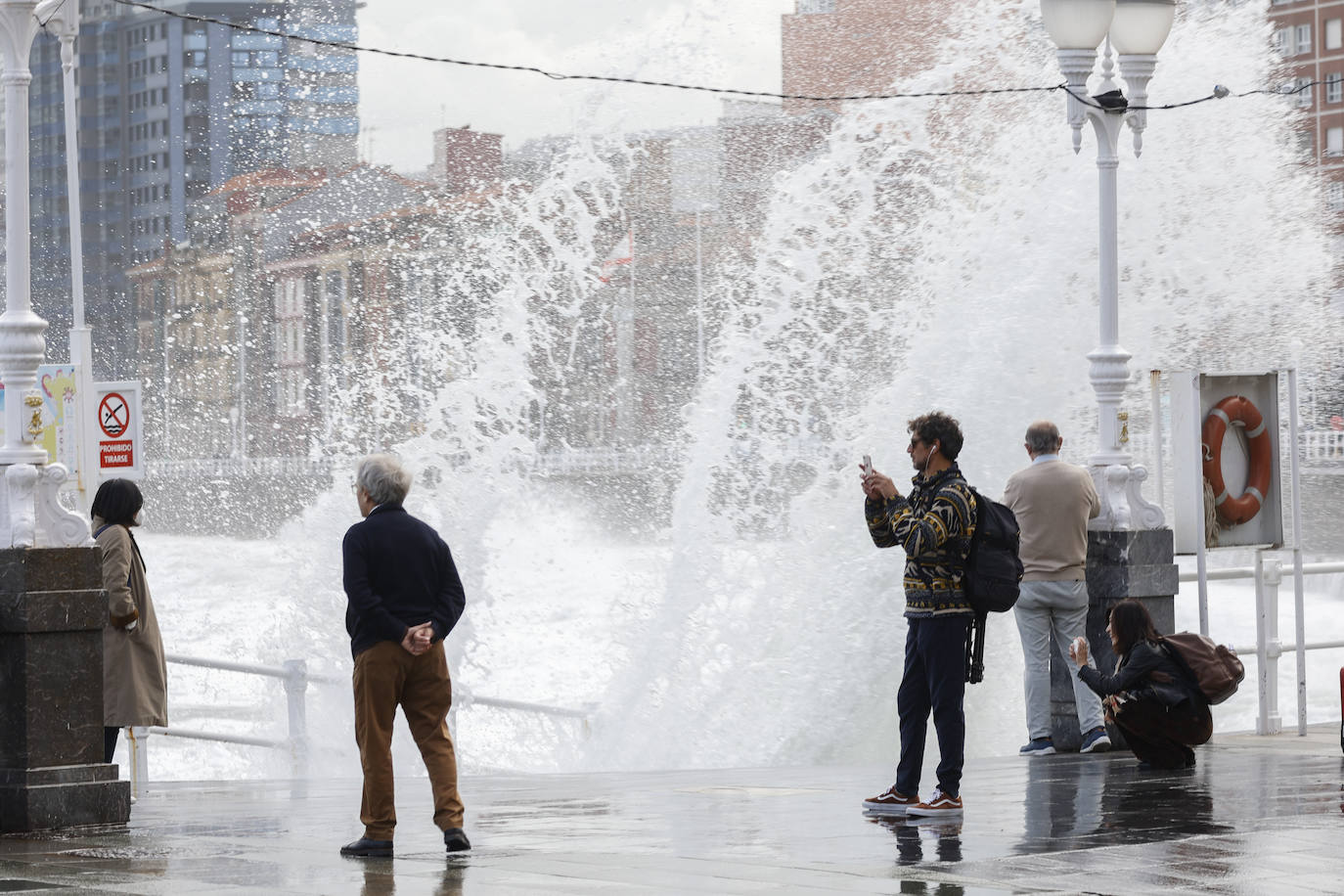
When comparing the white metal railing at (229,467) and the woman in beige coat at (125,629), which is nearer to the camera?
the woman in beige coat at (125,629)

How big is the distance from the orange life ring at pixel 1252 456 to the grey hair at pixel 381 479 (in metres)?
5.61

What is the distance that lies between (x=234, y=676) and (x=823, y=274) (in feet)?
77.8

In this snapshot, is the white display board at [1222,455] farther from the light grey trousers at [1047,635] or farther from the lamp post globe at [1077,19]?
the lamp post globe at [1077,19]

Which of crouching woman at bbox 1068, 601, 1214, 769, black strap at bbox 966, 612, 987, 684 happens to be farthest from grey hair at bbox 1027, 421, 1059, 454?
black strap at bbox 966, 612, 987, 684

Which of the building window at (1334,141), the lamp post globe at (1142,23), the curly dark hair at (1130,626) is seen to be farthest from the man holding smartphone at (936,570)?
the building window at (1334,141)

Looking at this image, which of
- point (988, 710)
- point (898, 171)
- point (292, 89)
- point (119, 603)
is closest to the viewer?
point (119, 603)

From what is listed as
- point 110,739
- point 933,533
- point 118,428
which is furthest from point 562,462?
point 933,533

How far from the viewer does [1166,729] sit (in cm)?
977

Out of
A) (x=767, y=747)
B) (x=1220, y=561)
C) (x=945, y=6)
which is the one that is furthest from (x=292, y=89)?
(x=767, y=747)

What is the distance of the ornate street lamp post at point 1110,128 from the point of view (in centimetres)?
1135

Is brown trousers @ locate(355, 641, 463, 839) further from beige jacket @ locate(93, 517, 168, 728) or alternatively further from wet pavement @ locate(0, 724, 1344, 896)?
beige jacket @ locate(93, 517, 168, 728)

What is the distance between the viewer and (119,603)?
9.34 meters

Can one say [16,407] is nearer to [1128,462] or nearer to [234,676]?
[1128,462]

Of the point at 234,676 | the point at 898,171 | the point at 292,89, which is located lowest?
the point at 234,676
